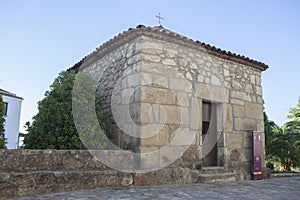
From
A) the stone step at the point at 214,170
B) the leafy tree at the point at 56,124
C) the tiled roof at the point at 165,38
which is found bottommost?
the stone step at the point at 214,170

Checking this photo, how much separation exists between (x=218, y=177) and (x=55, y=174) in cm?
312

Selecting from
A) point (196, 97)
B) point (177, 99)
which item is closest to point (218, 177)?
point (196, 97)

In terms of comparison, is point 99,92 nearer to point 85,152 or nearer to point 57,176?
point 85,152

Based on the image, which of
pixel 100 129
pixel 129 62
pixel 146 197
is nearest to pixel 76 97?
pixel 100 129

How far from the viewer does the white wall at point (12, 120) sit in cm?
1583

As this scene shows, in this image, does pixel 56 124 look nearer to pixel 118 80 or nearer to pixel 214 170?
pixel 118 80

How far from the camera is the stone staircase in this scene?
4780mm

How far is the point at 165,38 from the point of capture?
4.74m

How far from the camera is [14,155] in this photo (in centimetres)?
320

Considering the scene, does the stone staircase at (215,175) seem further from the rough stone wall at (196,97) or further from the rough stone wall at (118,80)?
the rough stone wall at (118,80)

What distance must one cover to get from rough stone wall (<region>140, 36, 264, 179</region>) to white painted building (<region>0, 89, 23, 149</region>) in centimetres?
1421

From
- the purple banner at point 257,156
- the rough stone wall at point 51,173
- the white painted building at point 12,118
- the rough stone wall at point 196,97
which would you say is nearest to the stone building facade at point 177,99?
the rough stone wall at point 196,97

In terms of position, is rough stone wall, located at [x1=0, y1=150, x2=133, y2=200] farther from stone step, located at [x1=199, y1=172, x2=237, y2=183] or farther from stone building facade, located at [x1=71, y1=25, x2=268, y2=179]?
stone step, located at [x1=199, y1=172, x2=237, y2=183]

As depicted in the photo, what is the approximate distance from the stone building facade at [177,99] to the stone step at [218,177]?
149 mm
